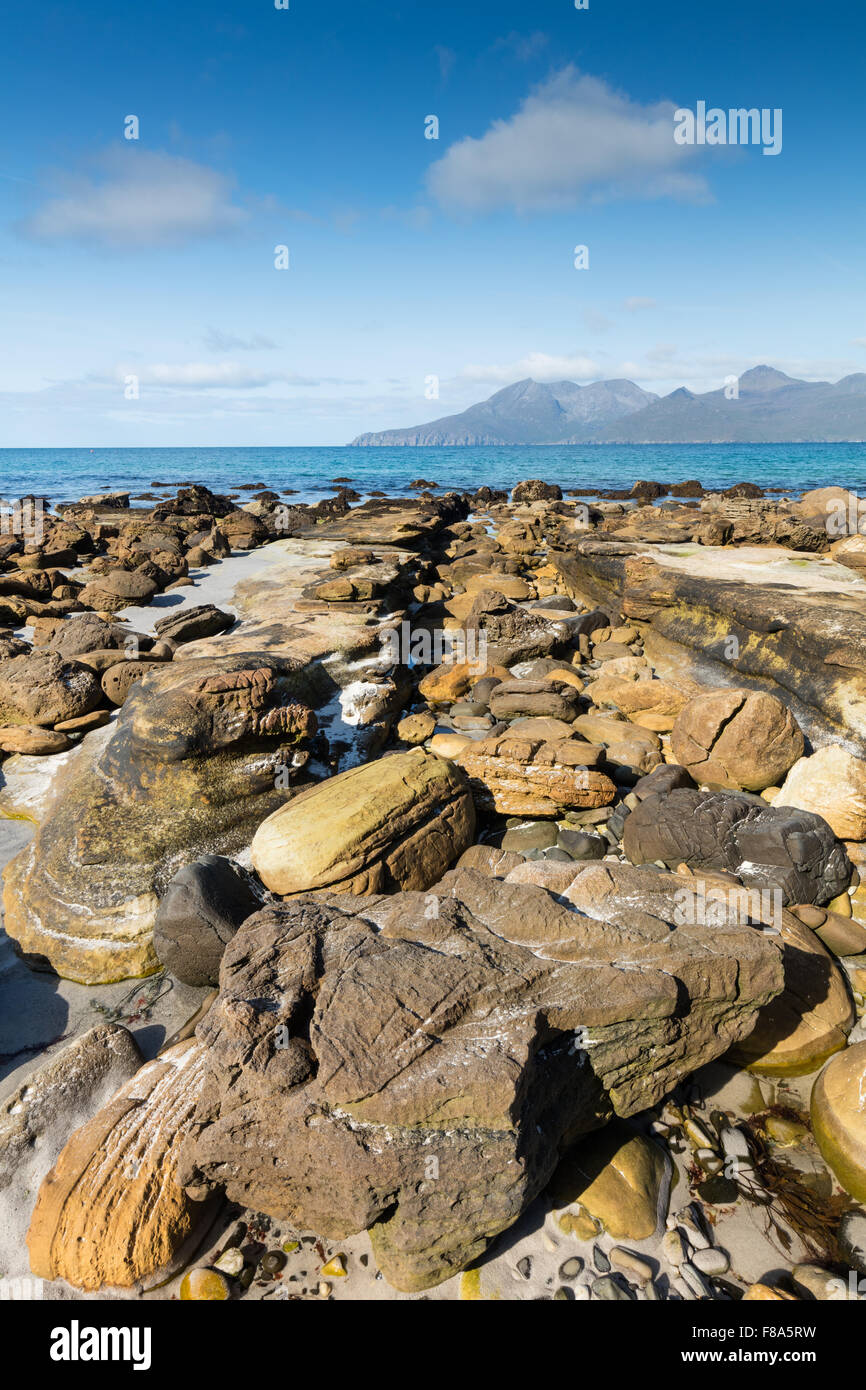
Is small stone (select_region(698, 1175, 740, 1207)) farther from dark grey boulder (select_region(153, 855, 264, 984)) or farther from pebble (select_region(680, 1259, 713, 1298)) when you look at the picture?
dark grey boulder (select_region(153, 855, 264, 984))

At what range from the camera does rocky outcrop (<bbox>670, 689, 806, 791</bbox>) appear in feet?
20.5

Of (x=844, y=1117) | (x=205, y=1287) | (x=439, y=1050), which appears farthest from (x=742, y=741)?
(x=205, y=1287)

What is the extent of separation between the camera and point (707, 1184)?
322 centimetres

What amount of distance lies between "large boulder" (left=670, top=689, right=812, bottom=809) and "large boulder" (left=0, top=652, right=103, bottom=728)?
6982 mm

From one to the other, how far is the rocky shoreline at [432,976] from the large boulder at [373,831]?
0.09 ft

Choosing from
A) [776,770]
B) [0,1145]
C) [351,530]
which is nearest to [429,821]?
[0,1145]

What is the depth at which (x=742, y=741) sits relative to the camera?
6.25 m

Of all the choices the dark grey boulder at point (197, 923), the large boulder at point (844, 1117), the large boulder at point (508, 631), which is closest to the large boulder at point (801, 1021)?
the large boulder at point (844, 1117)

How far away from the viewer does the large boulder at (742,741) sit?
6.24m

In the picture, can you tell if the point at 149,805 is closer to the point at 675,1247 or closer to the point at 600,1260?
the point at 600,1260

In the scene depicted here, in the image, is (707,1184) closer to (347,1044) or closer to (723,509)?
(347,1044)

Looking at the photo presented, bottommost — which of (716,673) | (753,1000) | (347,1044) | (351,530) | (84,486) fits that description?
(753,1000)

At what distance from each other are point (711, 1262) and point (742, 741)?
4.37 metres
